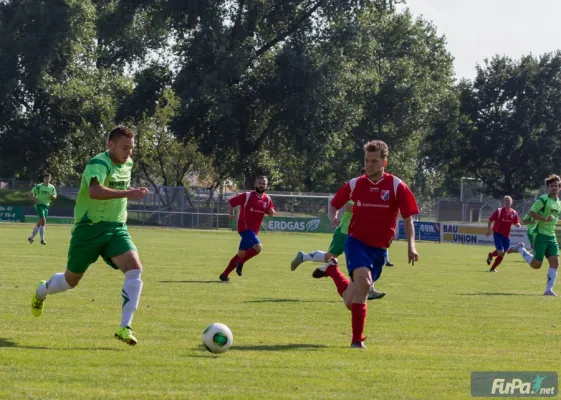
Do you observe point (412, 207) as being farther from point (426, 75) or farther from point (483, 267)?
point (426, 75)

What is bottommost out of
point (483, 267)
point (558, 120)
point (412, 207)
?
point (483, 267)

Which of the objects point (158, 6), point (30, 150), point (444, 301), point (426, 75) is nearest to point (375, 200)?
point (444, 301)

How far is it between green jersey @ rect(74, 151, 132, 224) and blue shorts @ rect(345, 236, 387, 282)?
7.19ft

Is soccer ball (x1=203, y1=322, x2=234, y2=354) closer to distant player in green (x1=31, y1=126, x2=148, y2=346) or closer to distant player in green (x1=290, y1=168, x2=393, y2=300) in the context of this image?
distant player in green (x1=31, y1=126, x2=148, y2=346)

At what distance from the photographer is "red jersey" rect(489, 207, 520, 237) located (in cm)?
2705

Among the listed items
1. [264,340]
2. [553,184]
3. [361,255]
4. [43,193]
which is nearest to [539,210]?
[553,184]

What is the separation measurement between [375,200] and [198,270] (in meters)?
12.0

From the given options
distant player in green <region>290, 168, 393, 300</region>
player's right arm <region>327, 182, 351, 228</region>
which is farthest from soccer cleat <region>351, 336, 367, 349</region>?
distant player in green <region>290, 168, 393, 300</region>

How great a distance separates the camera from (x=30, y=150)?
65812mm

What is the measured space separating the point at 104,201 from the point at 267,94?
160ft

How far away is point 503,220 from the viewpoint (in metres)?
27.2

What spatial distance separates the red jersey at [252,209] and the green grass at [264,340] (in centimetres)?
111

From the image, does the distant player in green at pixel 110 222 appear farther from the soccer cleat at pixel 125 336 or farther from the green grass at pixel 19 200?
the green grass at pixel 19 200

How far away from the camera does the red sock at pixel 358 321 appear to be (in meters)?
9.52
